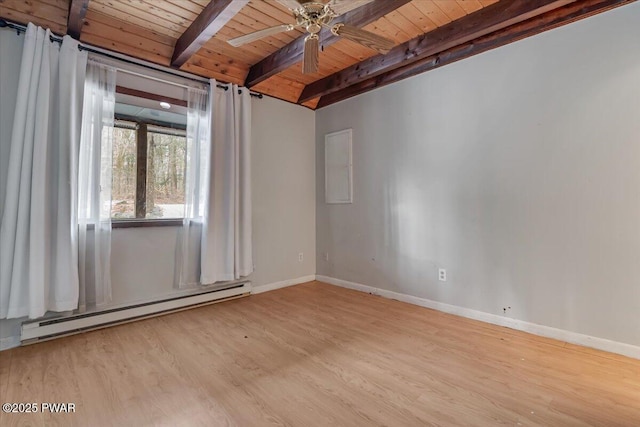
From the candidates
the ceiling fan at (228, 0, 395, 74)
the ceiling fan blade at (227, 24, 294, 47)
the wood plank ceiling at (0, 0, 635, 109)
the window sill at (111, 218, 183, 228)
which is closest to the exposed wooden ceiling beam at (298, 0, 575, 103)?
the wood plank ceiling at (0, 0, 635, 109)

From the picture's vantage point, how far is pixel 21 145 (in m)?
2.16

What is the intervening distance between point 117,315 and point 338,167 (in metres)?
2.99

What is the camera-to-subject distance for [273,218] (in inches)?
153

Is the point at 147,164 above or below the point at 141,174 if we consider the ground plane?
above

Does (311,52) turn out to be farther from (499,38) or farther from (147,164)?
(147,164)

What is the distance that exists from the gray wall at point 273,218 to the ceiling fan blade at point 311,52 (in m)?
1.73

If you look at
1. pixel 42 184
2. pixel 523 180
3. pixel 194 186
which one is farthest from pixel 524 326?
pixel 42 184

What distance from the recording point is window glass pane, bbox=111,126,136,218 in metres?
2.72

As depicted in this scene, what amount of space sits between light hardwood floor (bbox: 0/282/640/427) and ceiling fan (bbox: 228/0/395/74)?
2178 mm

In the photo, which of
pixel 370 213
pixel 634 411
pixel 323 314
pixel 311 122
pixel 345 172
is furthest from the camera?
pixel 311 122

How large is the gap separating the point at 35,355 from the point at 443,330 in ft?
10.4

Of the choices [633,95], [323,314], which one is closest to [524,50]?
[633,95]

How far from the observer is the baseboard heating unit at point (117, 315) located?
7.40 feet

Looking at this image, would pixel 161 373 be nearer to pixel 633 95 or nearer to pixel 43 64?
pixel 43 64
